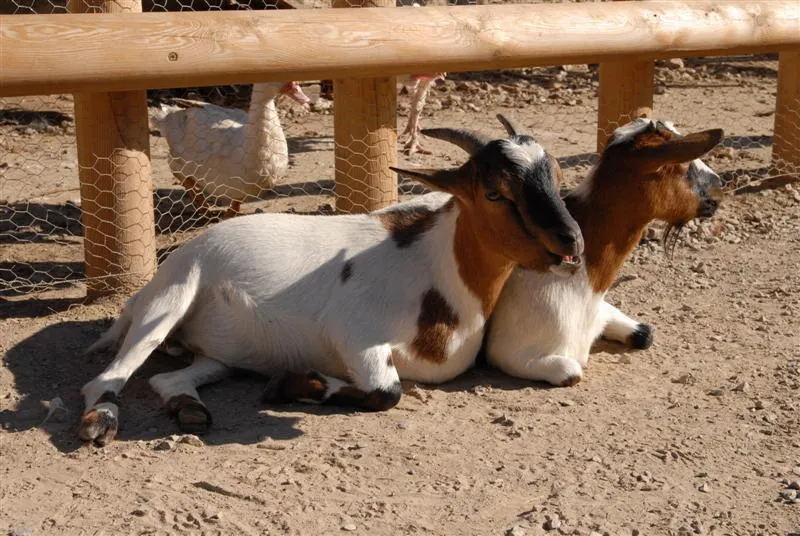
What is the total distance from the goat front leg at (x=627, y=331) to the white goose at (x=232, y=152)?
2.61m

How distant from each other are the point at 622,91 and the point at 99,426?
13.4 feet

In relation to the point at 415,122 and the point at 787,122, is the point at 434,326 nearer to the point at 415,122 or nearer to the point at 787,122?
the point at 787,122

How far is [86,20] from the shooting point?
16.3 feet

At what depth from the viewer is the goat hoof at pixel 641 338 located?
5.43 metres

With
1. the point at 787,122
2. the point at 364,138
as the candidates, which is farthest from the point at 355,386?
the point at 787,122

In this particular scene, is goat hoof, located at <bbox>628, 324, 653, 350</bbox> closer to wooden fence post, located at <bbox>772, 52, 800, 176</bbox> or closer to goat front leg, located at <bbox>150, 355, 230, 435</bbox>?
goat front leg, located at <bbox>150, 355, 230, 435</bbox>

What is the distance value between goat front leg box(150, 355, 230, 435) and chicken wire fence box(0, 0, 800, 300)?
3.13ft

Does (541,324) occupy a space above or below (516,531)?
above

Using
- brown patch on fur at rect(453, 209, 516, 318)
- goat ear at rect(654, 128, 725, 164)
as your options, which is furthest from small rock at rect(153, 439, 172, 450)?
goat ear at rect(654, 128, 725, 164)

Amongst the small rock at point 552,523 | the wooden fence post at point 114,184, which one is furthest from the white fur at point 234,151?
the small rock at point 552,523

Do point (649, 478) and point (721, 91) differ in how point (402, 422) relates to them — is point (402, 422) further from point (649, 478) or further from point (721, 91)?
point (721, 91)

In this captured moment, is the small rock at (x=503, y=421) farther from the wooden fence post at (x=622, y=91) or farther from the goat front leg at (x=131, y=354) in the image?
the wooden fence post at (x=622, y=91)

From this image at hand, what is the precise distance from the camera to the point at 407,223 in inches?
203

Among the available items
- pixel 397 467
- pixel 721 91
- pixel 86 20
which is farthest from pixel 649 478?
pixel 721 91
